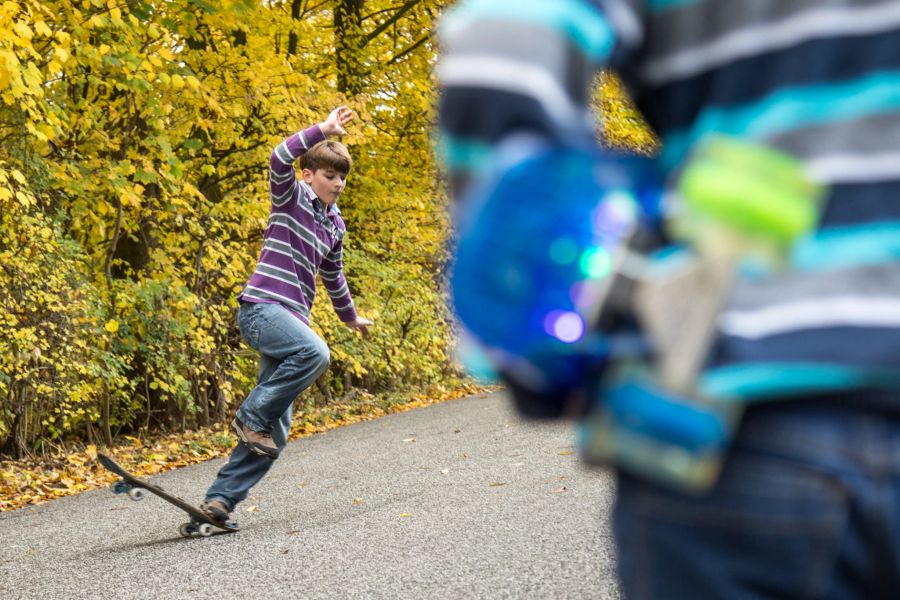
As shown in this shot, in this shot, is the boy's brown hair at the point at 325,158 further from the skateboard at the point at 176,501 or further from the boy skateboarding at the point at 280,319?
the skateboard at the point at 176,501

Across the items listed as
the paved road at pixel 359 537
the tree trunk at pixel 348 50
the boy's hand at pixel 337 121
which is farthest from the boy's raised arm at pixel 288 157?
the tree trunk at pixel 348 50

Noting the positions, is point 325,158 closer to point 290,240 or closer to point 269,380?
point 290,240

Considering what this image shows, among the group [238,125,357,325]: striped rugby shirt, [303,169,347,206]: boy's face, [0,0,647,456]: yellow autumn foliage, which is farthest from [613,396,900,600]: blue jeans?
[0,0,647,456]: yellow autumn foliage

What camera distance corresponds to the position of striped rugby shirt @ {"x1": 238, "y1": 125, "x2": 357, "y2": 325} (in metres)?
5.56

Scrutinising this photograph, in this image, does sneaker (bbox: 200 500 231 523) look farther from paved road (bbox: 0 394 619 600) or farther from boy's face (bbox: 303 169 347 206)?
boy's face (bbox: 303 169 347 206)

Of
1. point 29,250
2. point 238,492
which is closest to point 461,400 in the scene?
point 29,250

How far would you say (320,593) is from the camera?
4418 millimetres

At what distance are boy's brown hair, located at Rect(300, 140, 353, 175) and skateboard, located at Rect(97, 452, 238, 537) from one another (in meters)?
1.79

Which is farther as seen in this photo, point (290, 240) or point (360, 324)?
point (360, 324)

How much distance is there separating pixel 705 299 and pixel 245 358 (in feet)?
42.1

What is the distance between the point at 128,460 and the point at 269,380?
5.33 metres

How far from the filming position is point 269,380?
5723 millimetres

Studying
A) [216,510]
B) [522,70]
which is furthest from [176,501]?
[522,70]

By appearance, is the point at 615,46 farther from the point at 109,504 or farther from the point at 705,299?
the point at 109,504
